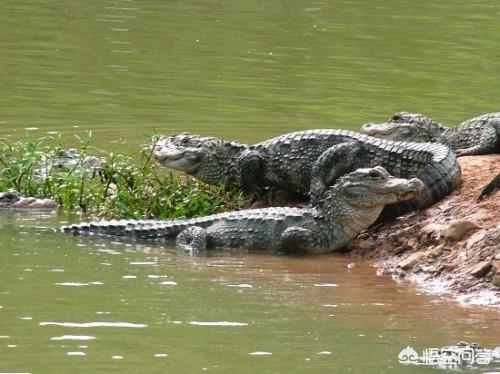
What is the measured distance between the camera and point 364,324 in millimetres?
8859

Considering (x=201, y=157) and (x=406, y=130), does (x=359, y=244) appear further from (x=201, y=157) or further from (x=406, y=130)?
(x=406, y=130)

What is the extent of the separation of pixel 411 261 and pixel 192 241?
171 cm

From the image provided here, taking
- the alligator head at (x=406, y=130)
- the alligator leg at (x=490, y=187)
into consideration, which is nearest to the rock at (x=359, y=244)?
the alligator leg at (x=490, y=187)

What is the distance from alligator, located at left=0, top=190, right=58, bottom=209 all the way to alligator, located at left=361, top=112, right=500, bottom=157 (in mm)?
2942

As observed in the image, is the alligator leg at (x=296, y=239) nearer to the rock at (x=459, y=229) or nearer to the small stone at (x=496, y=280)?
the rock at (x=459, y=229)

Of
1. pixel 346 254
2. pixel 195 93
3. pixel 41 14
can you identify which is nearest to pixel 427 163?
pixel 346 254

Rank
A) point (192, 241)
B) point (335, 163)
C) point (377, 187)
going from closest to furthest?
point (377, 187) < point (192, 241) < point (335, 163)

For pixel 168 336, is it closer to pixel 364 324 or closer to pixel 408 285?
pixel 364 324

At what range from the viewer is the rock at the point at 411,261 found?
1045 cm

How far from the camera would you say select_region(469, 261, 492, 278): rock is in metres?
9.81

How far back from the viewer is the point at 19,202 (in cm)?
1245

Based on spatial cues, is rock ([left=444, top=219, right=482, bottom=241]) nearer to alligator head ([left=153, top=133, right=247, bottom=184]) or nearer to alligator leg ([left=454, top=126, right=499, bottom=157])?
alligator leg ([left=454, top=126, right=499, bottom=157])

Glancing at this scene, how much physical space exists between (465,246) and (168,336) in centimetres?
283

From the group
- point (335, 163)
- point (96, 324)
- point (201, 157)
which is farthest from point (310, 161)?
point (96, 324)
